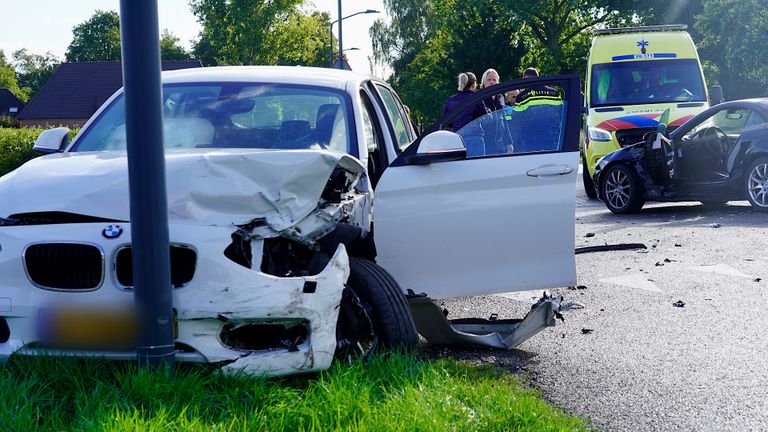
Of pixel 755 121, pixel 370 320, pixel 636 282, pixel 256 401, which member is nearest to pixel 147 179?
pixel 256 401

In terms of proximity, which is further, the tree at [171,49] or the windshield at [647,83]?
the tree at [171,49]

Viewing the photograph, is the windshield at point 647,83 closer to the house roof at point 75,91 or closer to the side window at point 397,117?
the side window at point 397,117

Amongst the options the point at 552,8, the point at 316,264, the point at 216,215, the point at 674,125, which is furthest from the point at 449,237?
the point at 552,8

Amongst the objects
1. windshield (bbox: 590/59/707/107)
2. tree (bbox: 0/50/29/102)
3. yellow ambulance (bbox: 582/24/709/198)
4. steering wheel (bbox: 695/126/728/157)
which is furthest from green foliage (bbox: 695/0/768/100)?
tree (bbox: 0/50/29/102)

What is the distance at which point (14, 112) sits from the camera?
3866 inches

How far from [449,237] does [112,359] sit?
2098mm

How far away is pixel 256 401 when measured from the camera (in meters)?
3.96

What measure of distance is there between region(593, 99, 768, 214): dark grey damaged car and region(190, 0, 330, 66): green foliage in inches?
2013

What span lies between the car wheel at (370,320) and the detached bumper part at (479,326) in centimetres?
49

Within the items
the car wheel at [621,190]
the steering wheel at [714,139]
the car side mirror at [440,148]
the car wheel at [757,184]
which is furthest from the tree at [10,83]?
the car side mirror at [440,148]

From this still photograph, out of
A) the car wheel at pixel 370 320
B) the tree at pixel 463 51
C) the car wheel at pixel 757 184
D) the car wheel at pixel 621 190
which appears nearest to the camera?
the car wheel at pixel 370 320

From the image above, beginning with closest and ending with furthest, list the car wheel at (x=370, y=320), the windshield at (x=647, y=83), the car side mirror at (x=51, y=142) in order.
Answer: the car wheel at (x=370, y=320), the car side mirror at (x=51, y=142), the windshield at (x=647, y=83)

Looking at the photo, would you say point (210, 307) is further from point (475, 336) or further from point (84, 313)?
point (475, 336)

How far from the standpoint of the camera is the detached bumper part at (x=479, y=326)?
5.16m
